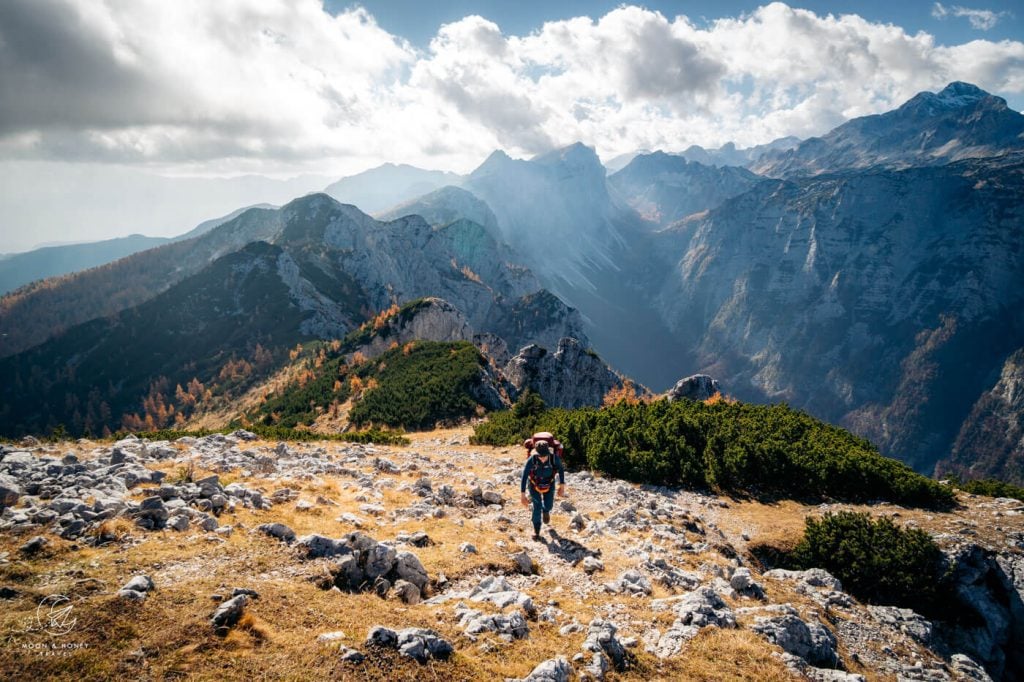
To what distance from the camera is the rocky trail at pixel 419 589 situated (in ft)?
25.0

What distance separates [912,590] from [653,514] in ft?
28.0

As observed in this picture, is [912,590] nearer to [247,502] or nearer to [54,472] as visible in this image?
[247,502]

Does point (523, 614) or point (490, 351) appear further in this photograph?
point (490, 351)

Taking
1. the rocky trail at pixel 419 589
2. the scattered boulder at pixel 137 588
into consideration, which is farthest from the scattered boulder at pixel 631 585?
the scattered boulder at pixel 137 588

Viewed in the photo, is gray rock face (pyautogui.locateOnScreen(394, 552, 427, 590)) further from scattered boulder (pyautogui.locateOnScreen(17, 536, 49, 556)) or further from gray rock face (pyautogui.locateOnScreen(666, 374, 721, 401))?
gray rock face (pyautogui.locateOnScreen(666, 374, 721, 401))

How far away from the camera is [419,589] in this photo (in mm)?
10672

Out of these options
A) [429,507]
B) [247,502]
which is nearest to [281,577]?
[247,502]

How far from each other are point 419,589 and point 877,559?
15.7 metres

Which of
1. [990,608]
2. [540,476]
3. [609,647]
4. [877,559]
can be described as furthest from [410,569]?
[990,608]

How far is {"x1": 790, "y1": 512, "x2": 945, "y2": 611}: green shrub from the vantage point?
15789mm

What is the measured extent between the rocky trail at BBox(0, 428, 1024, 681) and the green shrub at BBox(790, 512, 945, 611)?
1.13m

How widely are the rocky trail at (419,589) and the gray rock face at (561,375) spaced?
75495 mm

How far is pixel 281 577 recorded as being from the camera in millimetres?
10406

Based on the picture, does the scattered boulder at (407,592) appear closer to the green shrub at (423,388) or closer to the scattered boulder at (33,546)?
the scattered boulder at (33,546)
